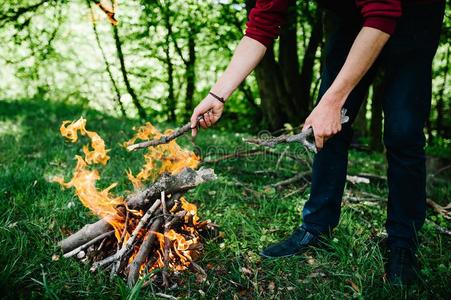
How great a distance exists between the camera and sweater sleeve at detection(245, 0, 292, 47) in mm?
2219

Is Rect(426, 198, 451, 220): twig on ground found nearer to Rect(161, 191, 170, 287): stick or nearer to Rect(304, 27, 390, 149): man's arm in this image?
→ Rect(304, 27, 390, 149): man's arm

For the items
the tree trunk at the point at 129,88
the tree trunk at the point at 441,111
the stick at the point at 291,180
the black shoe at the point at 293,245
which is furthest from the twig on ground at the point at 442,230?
the tree trunk at the point at 129,88

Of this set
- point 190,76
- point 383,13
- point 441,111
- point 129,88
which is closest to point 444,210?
point 383,13

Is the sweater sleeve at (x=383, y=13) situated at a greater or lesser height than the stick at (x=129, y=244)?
greater

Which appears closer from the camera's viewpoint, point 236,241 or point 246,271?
Answer: point 246,271

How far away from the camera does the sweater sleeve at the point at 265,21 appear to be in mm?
2219

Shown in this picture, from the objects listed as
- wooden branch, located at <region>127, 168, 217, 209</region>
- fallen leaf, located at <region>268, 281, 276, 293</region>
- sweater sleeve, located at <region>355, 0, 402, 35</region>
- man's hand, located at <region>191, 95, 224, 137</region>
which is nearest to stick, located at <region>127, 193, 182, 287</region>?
wooden branch, located at <region>127, 168, 217, 209</region>

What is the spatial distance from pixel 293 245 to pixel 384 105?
1.09 meters

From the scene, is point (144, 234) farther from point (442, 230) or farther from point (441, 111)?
point (441, 111)

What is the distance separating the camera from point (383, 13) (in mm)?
1646

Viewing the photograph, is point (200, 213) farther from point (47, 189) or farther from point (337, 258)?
point (47, 189)

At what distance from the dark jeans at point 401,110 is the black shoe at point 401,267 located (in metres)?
0.05

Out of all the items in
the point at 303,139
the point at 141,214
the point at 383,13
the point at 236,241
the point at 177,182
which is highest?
the point at 383,13

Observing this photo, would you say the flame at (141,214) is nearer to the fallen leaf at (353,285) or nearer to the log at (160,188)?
the log at (160,188)
